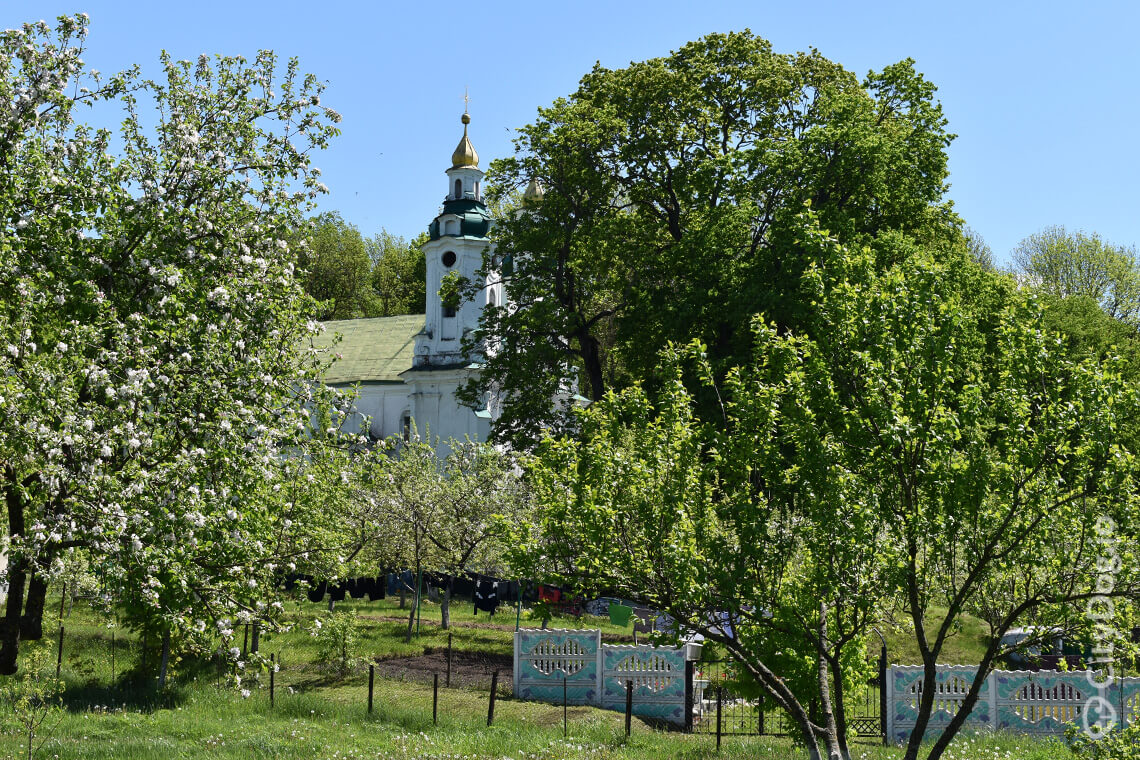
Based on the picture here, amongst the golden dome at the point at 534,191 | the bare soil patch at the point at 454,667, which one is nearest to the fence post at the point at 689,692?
the bare soil patch at the point at 454,667

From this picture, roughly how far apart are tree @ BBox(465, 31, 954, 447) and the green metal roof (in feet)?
85.8

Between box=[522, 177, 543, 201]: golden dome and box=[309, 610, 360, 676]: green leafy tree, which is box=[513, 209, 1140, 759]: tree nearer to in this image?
box=[309, 610, 360, 676]: green leafy tree

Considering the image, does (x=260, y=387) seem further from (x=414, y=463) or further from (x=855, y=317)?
(x=414, y=463)

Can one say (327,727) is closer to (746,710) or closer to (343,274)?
(746,710)

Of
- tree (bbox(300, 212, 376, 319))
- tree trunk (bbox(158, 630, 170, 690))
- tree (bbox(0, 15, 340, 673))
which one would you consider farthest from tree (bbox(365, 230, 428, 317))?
tree (bbox(0, 15, 340, 673))

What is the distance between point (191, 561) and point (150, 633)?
11050 mm

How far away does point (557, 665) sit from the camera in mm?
23516

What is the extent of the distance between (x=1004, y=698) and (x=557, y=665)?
867 cm

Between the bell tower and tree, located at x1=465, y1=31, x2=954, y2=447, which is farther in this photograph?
the bell tower

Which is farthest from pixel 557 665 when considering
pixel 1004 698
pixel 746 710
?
pixel 1004 698

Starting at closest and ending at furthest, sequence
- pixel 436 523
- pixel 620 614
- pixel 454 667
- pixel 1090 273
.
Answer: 1. pixel 454 667
2. pixel 436 523
3. pixel 620 614
4. pixel 1090 273

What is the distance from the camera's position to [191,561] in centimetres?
1222

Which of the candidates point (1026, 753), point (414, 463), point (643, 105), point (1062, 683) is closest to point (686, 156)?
point (643, 105)

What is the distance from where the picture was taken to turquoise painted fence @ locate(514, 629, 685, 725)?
22203 mm
